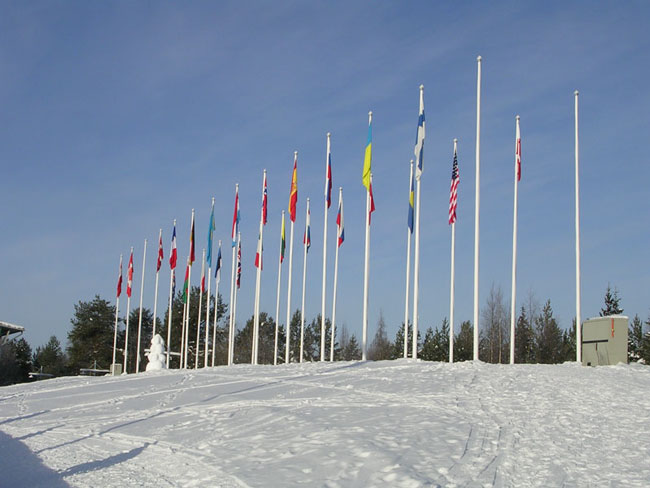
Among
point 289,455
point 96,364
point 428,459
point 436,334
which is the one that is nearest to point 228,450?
point 289,455

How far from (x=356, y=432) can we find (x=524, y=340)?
49.1m

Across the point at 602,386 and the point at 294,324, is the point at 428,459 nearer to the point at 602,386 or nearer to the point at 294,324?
the point at 602,386

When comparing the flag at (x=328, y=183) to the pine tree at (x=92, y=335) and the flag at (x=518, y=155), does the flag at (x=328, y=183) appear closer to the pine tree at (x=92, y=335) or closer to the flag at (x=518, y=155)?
the flag at (x=518, y=155)

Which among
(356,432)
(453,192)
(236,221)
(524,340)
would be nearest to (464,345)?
(524,340)

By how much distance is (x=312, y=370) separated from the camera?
82.5ft

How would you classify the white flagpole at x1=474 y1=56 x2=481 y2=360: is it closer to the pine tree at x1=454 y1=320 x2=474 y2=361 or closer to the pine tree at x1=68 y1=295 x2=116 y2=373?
the pine tree at x1=454 y1=320 x2=474 y2=361

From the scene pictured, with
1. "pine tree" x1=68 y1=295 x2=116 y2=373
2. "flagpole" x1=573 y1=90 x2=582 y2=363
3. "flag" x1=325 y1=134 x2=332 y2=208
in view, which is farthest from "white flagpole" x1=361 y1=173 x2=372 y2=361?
"pine tree" x1=68 y1=295 x2=116 y2=373

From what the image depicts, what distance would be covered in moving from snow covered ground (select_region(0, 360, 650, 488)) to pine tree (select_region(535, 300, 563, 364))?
3319cm

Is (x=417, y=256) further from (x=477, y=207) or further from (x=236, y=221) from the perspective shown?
(x=236, y=221)

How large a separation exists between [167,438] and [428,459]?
5885mm

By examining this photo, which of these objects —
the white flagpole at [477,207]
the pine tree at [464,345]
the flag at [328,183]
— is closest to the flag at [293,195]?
the flag at [328,183]

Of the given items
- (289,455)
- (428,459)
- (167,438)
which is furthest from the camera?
(167,438)

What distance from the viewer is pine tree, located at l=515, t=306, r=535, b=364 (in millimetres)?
57737

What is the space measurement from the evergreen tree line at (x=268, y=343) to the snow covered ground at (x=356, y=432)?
28.9 m
